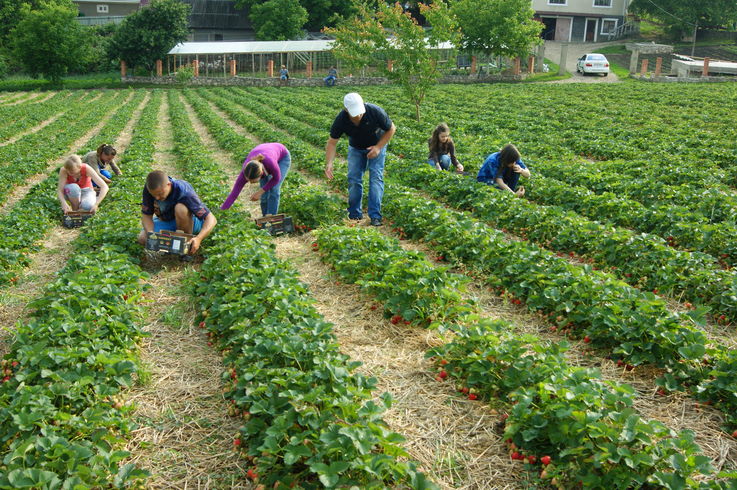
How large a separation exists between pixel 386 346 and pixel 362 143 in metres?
3.86

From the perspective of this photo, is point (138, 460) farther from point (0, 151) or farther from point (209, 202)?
point (0, 151)

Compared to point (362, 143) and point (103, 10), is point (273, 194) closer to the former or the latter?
point (362, 143)

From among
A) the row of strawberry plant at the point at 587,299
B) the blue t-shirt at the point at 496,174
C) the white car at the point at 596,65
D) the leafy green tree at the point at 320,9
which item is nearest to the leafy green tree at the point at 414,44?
the blue t-shirt at the point at 496,174

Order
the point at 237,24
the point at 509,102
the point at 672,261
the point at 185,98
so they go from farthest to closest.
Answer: the point at 237,24 < the point at 185,98 < the point at 509,102 < the point at 672,261

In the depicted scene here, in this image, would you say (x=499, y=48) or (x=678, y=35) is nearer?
(x=499, y=48)

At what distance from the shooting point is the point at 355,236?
22.8 ft

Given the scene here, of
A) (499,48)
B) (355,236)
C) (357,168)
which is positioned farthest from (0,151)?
(499,48)

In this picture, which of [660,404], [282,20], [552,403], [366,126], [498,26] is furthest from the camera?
[282,20]

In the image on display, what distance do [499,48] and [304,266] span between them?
1521 inches

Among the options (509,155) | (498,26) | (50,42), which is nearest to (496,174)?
(509,155)

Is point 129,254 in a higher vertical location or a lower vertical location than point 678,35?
lower

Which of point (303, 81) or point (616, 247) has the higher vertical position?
point (303, 81)

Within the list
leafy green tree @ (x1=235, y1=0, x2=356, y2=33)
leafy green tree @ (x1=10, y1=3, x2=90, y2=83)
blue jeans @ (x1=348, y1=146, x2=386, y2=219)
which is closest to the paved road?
leafy green tree @ (x1=235, y1=0, x2=356, y2=33)

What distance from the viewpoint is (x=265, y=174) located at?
7805 mm
